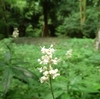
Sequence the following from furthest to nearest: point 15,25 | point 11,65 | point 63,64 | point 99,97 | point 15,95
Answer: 1. point 15,25
2. point 63,64
3. point 99,97
4. point 15,95
5. point 11,65

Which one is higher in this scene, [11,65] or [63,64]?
[11,65]

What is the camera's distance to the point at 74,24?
14352 millimetres

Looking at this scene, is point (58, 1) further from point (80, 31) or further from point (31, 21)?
point (31, 21)

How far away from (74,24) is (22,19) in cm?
593

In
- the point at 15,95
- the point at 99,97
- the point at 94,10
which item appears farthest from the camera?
the point at 94,10

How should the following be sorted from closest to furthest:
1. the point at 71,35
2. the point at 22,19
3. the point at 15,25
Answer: the point at 71,35, the point at 15,25, the point at 22,19

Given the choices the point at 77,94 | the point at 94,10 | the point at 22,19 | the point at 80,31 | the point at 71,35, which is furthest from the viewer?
the point at 22,19

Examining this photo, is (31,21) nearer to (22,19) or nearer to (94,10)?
(22,19)

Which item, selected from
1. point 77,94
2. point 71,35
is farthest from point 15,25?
point 77,94

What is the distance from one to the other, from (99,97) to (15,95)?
2.83ft

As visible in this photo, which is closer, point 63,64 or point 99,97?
point 99,97

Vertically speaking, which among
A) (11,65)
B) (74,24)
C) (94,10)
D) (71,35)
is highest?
(11,65)

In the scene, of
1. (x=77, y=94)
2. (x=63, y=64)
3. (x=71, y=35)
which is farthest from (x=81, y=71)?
(x=71, y=35)

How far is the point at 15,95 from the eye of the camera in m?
1.90
